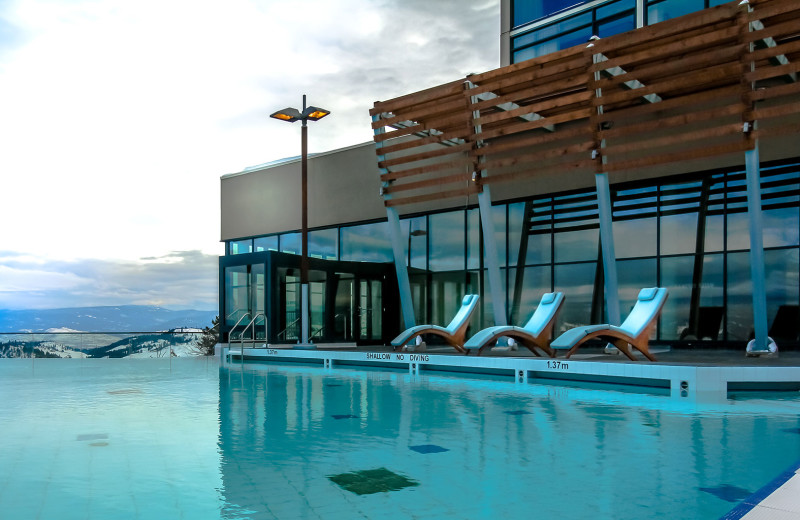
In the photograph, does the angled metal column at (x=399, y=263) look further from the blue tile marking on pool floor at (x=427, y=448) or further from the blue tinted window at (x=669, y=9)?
the blue tile marking on pool floor at (x=427, y=448)

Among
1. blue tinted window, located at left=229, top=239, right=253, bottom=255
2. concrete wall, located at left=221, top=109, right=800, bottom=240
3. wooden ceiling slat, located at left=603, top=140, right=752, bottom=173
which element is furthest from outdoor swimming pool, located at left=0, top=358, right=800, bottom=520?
blue tinted window, located at left=229, top=239, right=253, bottom=255

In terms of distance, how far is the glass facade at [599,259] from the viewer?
45.3 ft

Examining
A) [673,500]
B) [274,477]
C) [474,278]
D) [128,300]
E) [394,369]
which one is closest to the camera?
[673,500]

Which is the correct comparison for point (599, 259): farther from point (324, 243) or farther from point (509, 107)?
point (324, 243)

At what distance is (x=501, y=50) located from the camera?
20.3 meters

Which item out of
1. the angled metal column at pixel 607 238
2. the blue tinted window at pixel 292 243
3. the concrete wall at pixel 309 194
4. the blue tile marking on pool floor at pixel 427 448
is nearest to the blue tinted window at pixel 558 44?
the concrete wall at pixel 309 194

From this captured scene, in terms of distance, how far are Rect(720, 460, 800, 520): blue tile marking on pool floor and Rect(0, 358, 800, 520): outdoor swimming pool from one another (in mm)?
161

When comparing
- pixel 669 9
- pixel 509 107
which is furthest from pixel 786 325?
pixel 669 9

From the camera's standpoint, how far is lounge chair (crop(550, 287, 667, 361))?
423 inches

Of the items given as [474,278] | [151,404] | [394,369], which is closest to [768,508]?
[151,404]

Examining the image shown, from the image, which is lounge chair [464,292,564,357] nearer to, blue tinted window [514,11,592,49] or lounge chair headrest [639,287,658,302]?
lounge chair headrest [639,287,658,302]

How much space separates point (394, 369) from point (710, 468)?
955cm

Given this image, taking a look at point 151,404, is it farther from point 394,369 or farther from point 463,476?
point 394,369

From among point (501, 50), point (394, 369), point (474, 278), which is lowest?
point (394, 369)
